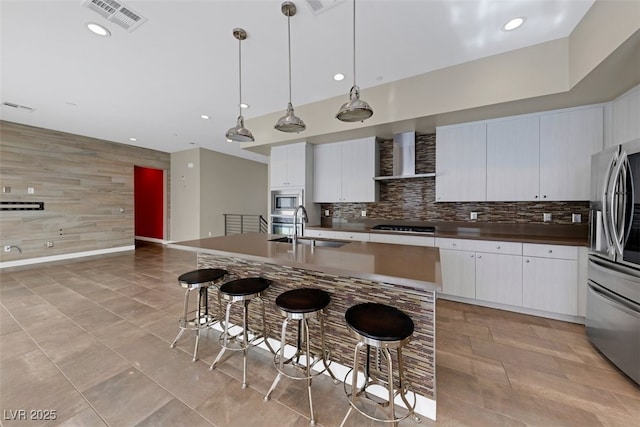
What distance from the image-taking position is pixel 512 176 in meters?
3.17

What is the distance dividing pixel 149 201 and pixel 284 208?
6.42 metres

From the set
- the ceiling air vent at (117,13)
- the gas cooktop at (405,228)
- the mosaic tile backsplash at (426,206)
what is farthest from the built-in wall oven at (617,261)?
the ceiling air vent at (117,13)

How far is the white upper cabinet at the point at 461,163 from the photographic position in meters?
3.34

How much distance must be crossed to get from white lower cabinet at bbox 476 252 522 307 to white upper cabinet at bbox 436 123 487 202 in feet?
2.85

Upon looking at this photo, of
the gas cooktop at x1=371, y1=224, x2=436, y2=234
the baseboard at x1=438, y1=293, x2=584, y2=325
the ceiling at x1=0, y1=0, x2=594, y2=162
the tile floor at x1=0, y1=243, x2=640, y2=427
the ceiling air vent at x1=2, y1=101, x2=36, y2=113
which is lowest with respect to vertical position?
the tile floor at x1=0, y1=243, x2=640, y2=427

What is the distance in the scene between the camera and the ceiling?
6.77 feet

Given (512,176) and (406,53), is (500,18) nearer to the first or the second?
(406,53)

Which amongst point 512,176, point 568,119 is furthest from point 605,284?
point 568,119

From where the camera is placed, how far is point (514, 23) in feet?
7.14

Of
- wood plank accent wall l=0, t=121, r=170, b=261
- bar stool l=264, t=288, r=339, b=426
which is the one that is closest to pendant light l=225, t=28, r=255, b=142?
bar stool l=264, t=288, r=339, b=426

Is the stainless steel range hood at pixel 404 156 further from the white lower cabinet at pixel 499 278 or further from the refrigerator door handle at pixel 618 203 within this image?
the refrigerator door handle at pixel 618 203

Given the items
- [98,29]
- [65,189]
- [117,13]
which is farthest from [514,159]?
[65,189]

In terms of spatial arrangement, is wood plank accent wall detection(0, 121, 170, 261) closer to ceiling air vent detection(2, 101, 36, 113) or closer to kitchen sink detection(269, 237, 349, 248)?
ceiling air vent detection(2, 101, 36, 113)

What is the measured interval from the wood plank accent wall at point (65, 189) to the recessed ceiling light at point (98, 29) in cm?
489
